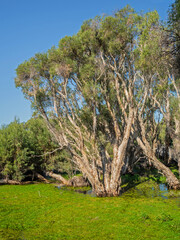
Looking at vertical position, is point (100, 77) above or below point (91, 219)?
above

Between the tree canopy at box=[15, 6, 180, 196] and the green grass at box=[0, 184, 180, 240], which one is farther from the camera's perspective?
the tree canopy at box=[15, 6, 180, 196]

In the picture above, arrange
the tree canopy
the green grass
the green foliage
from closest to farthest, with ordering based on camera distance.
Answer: the green grass, the tree canopy, the green foliage

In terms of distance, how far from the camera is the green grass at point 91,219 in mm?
10148

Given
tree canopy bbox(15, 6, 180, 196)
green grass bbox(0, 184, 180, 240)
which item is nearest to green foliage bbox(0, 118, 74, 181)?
tree canopy bbox(15, 6, 180, 196)

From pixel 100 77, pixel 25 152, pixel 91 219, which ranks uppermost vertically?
pixel 100 77

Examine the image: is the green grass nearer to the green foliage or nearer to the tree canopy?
the tree canopy

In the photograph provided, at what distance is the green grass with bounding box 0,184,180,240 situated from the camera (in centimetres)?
1015

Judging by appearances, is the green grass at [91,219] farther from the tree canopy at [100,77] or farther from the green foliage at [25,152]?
the green foliage at [25,152]

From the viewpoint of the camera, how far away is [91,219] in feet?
40.7

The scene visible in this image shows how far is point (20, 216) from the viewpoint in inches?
522

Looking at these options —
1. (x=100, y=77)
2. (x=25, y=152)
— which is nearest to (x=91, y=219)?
(x=100, y=77)

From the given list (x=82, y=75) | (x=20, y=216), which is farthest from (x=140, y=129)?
(x=20, y=216)

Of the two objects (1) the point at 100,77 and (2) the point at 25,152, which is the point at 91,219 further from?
(2) the point at 25,152

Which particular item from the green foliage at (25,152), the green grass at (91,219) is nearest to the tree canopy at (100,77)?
the green grass at (91,219)
